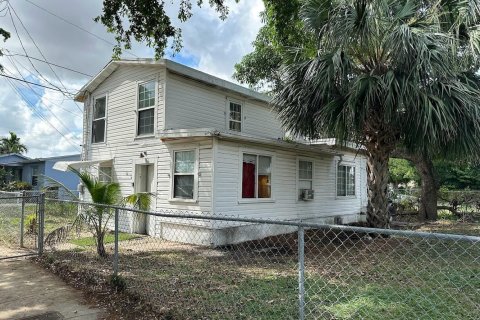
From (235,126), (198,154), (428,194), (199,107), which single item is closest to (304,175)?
(235,126)

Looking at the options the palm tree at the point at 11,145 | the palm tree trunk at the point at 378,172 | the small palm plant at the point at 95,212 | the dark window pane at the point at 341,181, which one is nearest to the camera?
the small palm plant at the point at 95,212

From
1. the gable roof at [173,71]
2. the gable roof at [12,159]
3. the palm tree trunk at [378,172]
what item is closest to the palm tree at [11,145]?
the gable roof at [12,159]

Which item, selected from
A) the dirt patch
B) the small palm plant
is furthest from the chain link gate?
the dirt patch

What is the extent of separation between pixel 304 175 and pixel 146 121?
585 centimetres

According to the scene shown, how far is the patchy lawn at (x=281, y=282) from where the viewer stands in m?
4.59

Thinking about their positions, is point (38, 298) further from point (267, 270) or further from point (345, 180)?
point (345, 180)

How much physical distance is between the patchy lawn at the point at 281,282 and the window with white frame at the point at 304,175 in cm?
361

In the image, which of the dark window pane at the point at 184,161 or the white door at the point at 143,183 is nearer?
the dark window pane at the point at 184,161

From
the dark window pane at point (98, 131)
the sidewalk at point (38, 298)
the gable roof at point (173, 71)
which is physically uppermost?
the gable roof at point (173, 71)

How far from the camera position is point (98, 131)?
45.1ft

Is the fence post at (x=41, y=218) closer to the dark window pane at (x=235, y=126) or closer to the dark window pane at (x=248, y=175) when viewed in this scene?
the dark window pane at (x=248, y=175)

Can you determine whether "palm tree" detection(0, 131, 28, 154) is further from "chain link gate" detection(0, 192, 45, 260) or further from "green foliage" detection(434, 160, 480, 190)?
"green foliage" detection(434, 160, 480, 190)

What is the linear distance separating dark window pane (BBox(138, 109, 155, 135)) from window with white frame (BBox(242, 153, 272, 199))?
3211 mm

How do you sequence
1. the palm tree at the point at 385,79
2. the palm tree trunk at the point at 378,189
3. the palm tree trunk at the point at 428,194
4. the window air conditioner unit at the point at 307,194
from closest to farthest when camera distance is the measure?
the palm tree at the point at 385,79
the palm tree trunk at the point at 378,189
the window air conditioner unit at the point at 307,194
the palm tree trunk at the point at 428,194
